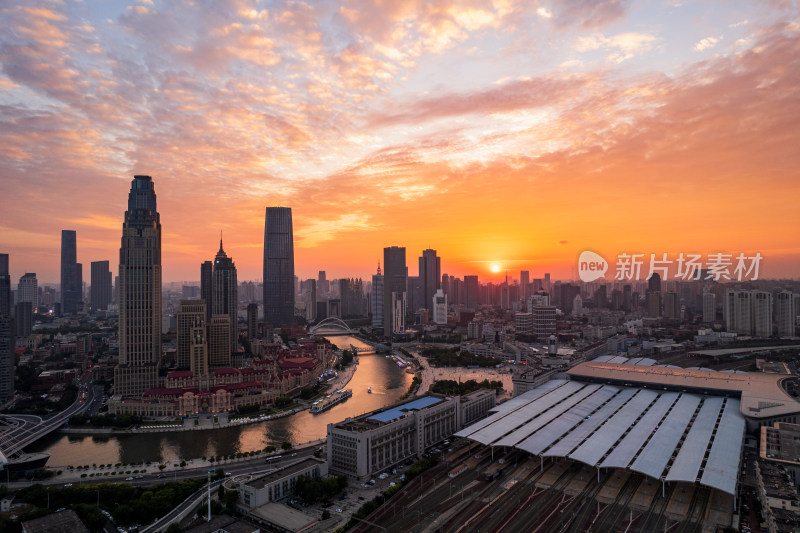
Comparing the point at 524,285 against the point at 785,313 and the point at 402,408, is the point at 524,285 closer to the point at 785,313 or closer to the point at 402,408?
the point at 785,313

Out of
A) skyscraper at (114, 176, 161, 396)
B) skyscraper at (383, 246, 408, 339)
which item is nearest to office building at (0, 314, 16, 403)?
skyscraper at (114, 176, 161, 396)

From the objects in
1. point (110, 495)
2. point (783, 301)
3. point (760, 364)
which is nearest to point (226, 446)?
point (110, 495)

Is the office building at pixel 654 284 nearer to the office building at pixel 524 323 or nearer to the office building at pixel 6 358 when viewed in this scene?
the office building at pixel 524 323

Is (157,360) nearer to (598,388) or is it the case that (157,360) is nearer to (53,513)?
(53,513)

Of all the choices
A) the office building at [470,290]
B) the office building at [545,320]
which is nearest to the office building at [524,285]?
the office building at [470,290]

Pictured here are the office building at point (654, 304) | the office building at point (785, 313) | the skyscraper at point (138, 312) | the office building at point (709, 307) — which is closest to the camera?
the skyscraper at point (138, 312)

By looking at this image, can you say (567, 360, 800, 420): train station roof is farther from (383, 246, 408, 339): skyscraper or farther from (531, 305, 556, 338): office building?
(383, 246, 408, 339): skyscraper

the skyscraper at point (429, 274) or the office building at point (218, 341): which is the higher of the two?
the skyscraper at point (429, 274)
